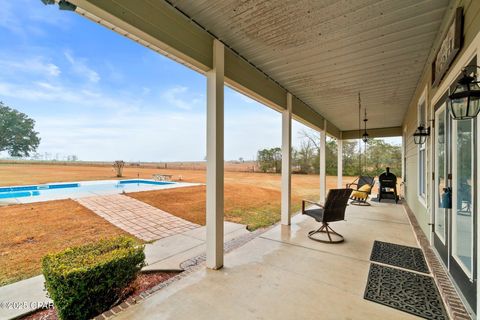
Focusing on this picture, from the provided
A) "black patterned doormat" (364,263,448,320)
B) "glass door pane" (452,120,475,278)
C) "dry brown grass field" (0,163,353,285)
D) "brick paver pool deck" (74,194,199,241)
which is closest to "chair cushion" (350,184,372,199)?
"dry brown grass field" (0,163,353,285)

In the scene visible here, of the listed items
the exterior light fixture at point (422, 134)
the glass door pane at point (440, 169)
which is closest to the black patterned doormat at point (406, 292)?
the glass door pane at point (440, 169)

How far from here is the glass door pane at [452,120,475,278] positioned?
1775 millimetres

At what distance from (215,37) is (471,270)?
11.2ft

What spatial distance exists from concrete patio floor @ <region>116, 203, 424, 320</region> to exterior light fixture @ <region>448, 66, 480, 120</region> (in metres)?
1.72

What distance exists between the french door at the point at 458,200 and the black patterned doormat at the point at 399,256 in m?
0.29

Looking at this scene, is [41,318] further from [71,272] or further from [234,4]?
[234,4]

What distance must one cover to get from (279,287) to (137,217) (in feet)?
14.6

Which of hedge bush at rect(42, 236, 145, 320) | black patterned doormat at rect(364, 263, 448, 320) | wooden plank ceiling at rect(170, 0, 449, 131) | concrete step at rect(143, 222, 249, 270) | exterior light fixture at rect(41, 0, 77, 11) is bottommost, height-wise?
concrete step at rect(143, 222, 249, 270)

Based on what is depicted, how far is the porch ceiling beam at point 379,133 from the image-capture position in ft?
28.5

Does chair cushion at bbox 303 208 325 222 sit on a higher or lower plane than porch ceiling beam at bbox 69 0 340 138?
lower

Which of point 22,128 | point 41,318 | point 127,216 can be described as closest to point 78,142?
point 22,128

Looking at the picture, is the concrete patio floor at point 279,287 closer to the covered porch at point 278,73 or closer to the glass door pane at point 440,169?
the covered porch at point 278,73

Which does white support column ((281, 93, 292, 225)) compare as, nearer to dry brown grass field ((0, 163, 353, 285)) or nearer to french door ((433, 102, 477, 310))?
dry brown grass field ((0, 163, 353, 285))

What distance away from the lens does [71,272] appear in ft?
5.62
